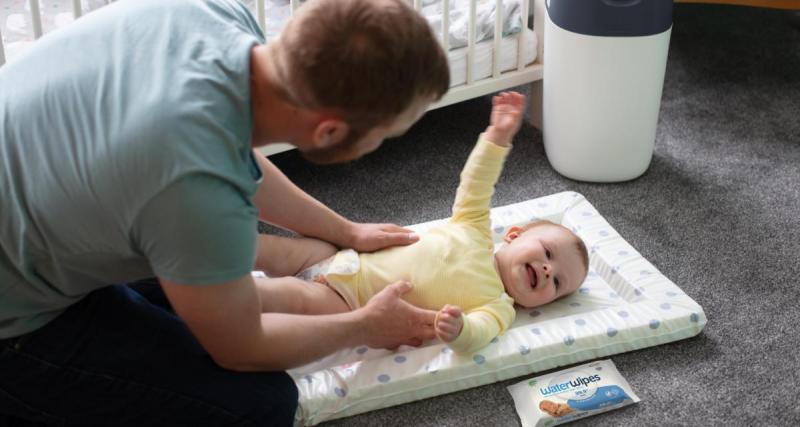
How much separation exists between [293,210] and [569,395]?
60 centimetres

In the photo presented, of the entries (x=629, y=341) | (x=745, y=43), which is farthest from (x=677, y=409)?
(x=745, y=43)

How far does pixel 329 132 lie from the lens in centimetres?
116

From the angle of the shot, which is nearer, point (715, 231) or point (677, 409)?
point (677, 409)

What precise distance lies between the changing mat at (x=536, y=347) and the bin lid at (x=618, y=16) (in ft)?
1.73

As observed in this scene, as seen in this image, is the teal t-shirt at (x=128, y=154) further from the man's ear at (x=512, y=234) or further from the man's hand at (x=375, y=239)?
the man's ear at (x=512, y=234)

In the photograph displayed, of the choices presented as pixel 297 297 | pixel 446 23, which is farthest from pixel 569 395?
pixel 446 23

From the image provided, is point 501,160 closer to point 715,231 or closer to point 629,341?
point 629,341

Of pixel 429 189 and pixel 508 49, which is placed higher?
pixel 508 49

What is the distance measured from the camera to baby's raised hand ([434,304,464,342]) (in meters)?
1.51

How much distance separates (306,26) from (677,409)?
3.15 feet

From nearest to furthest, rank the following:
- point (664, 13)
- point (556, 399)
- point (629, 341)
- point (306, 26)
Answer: point (306, 26) → point (556, 399) → point (629, 341) → point (664, 13)

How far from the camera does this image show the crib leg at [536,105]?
2521 mm

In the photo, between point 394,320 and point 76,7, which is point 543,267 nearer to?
point 394,320

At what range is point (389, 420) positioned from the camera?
1562 mm
